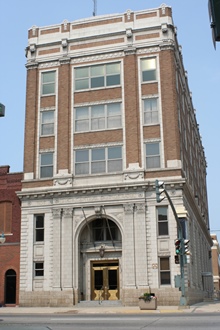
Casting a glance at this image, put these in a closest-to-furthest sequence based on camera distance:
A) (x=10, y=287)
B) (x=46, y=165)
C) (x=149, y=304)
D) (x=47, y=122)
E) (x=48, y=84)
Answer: (x=149, y=304)
(x=10, y=287)
(x=46, y=165)
(x=47, y=122)
(x=48, y=84)

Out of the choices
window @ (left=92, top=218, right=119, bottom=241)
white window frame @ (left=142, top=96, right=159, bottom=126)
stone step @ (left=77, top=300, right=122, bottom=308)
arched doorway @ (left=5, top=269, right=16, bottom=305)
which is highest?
white window frame @ (left=142, top=96, right=159, bottom=126)

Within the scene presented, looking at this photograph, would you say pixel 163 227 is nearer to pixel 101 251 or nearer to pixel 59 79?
pixel 101 251

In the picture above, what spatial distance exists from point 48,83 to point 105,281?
18.8 metres

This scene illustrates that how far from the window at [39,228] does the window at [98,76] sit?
1230 centimetres

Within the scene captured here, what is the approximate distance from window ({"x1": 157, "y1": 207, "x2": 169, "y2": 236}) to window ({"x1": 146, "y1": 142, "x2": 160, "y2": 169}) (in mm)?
3711

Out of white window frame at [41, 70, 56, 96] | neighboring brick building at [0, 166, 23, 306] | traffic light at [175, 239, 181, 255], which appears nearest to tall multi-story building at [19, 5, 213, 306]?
white window frame at [41, 70, 56, 96]

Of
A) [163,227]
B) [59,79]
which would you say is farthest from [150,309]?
[59,79]

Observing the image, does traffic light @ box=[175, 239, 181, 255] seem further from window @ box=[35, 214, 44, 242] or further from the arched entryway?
window @ box=[35, 214, 44, 242]

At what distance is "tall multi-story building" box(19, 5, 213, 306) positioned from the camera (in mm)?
35281

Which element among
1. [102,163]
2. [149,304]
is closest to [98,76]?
[102,163]

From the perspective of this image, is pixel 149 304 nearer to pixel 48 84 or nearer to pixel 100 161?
pixel 100 161

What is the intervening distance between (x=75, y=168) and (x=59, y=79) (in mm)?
8725

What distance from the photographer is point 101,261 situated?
37.2m

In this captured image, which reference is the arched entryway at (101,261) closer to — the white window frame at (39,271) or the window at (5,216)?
the white window frame at (39,271)
